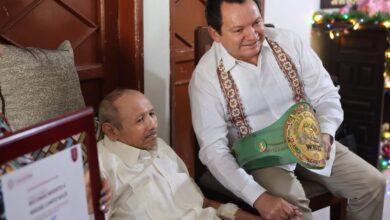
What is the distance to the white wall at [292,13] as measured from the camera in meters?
3.05

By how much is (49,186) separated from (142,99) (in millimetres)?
696

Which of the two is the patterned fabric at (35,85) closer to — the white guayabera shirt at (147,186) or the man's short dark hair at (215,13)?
the white guayabera shirt at (147,186)

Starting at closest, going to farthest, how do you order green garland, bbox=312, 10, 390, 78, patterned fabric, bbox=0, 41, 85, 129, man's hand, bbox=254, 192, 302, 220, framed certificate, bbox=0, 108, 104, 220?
1. framed certificate, bbox=0, 108, 104, 220
2. patterned fabric, bbox=0, 41, 85, 129
3. man's hand, bbox=254, 192, 302, 220
4. green garland, bbox=312, 10, 390, 78

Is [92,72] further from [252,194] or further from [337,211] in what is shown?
[337,211]

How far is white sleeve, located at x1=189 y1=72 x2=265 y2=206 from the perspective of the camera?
1.50 metres

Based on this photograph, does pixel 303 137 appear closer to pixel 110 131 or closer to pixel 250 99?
pixel 250 99

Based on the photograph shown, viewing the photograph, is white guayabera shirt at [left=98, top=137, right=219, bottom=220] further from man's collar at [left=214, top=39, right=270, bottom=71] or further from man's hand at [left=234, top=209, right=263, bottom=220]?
man's collar at [left=214, top=39, right=270, bottom=71]

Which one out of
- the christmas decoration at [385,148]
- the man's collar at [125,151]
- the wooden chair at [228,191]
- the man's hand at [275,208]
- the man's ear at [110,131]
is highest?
the man's ear at [110,131]

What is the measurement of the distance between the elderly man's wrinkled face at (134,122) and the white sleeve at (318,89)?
0.63 m

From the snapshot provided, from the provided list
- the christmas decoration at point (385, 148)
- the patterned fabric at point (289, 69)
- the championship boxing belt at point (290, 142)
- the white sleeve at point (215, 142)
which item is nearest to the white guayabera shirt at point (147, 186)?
the white sleeve at point (215, 142)

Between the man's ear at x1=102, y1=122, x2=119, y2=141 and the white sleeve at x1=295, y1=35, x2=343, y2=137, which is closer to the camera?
the man's ear at x1=102, y1=122, x2=119, y2=141

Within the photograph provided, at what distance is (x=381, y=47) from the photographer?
3.01 meters

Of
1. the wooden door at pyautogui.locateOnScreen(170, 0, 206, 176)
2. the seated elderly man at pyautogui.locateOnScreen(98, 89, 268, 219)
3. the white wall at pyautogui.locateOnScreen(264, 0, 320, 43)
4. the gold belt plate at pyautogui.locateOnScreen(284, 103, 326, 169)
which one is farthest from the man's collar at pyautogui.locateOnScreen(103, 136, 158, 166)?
the white wall at pyautogui.locateOnScreen(264, 0, 320, 43)

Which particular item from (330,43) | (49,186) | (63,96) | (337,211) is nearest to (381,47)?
(330,43)
